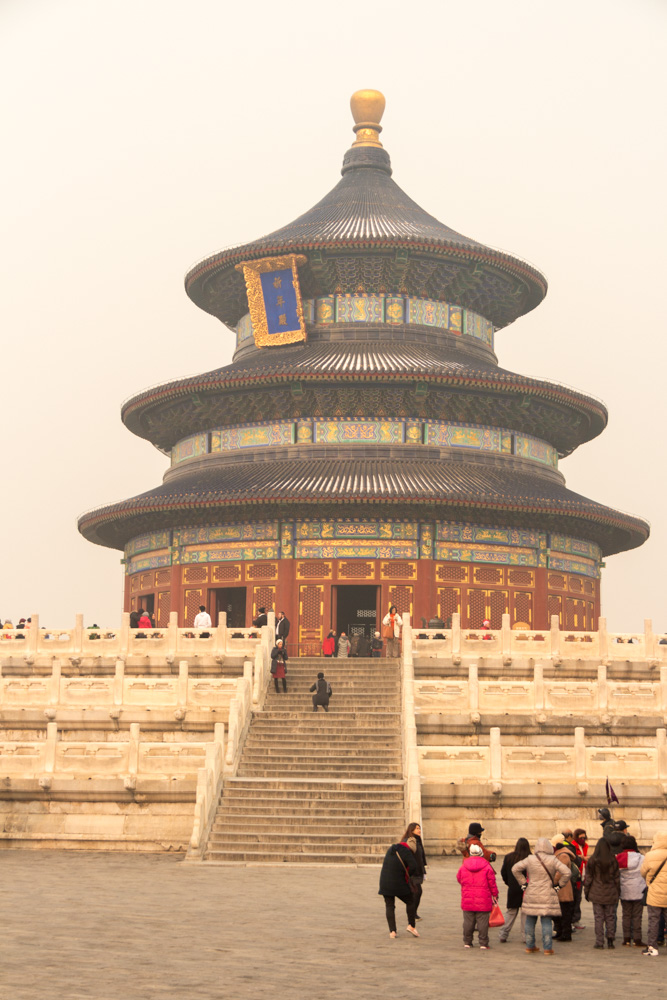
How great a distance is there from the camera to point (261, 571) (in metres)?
41.7

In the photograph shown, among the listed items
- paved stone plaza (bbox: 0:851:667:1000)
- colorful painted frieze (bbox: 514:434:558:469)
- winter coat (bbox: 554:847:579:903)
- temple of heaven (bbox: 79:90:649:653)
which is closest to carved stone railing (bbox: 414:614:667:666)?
paved stone plaza (bbox: 0:851:667:1000)

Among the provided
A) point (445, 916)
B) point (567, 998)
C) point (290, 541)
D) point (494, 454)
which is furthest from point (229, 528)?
point (567, 998)

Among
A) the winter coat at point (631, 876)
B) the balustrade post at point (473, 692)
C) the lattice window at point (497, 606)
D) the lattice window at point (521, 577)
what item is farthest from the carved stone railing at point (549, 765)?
the lattice window at point (521, 577)

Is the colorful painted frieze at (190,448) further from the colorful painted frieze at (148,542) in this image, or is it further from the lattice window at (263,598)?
the lattice window at (263,598)

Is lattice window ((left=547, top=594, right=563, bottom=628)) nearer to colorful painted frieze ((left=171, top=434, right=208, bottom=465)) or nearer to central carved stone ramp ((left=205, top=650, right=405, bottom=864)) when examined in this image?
colorful painted frieze ((left=171, top=434, right=208, bottom=465))

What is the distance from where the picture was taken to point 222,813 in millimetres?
23656

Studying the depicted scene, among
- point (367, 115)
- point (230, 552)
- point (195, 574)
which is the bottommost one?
point (195, 574)

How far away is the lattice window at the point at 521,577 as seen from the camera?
138ft

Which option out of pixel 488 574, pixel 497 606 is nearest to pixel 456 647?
pixel 497 606

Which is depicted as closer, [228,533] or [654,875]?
[654,875]

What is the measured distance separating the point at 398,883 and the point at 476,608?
83.8 ft

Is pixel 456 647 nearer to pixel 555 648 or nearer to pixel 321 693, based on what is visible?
pixel 555 648

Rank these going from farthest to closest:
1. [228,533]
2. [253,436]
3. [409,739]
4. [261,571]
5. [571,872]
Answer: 1. [253,436]
2. [228,533]
3. [261,571]
4. [409,739]
5. [571,872]

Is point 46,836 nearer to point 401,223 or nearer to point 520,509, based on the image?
point 520,509
